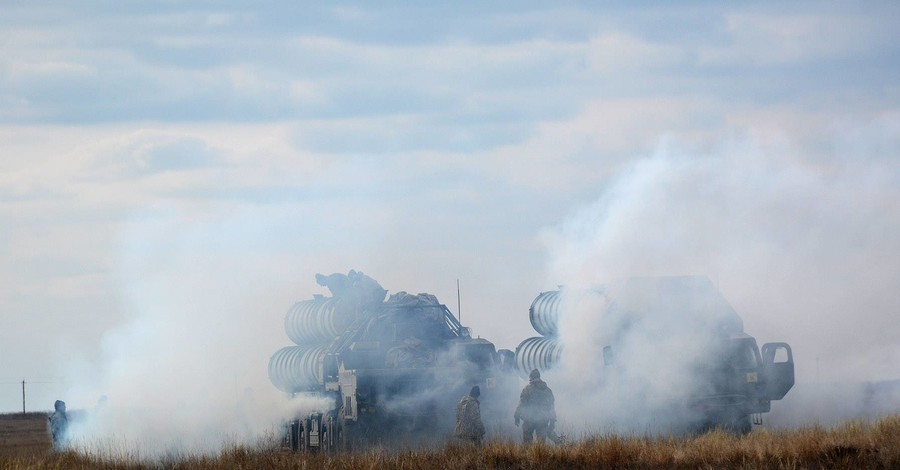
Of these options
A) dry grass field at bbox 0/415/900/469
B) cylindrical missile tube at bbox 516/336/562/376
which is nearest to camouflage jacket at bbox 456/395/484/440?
dry grass field at bbox 0/415/900/469

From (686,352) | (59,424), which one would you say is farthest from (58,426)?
(686,352)

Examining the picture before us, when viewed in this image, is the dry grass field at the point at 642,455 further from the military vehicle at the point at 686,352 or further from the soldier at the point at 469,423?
the military vehicle at the point at 686,352

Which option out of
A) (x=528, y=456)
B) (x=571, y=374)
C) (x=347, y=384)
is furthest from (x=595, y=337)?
(x=528, y=456)

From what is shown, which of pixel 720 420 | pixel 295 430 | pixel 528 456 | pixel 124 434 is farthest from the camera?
pixel 124 434

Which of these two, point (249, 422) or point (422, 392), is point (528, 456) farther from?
point (249, 422)

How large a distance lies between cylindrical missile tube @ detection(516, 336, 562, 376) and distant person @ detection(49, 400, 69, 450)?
11265mm

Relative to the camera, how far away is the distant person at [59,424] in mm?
34000

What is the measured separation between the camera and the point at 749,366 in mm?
28109

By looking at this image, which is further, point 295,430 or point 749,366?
point 295,430

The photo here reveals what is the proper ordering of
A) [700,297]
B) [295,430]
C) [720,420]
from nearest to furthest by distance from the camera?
[720,420] < [700,297] < [295,430]

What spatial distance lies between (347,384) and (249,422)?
8.44m

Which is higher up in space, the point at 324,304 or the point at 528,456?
the point at 324,304

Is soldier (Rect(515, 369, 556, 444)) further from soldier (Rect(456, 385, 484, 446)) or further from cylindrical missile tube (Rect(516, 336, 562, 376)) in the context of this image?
cylindrical missile tube (Rect(516, 336, 562, 376))

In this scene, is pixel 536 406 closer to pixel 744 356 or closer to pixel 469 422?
pixel 469 422
